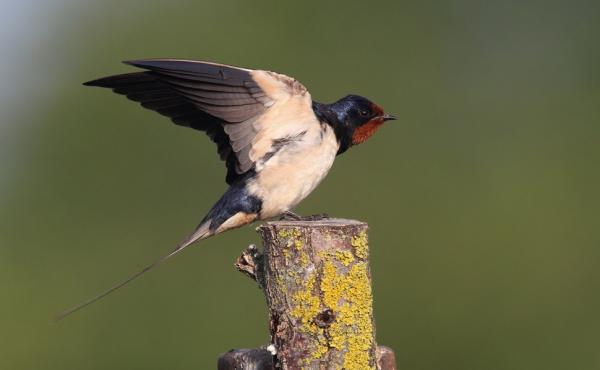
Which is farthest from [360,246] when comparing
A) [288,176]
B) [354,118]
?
[354,118]

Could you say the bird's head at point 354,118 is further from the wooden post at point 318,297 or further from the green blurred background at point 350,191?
the green blurred background at point 350,191

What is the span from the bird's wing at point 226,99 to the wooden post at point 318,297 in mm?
865

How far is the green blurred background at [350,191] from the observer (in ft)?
22.9

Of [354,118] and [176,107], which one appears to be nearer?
[176,107]

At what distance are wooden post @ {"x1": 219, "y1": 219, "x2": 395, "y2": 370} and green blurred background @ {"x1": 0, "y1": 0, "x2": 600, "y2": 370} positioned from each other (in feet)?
11.2

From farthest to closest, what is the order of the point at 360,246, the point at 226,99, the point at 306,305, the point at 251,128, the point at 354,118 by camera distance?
the point at 354,118 < the point at 251,128 < the point at 226,99 < the point at 360,246 < the point at 306,305

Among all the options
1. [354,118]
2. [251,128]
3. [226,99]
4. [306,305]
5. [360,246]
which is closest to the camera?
[306,305]

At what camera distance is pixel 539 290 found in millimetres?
7371

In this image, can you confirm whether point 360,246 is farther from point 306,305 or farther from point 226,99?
point 226,99

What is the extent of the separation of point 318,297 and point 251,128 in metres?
1.18

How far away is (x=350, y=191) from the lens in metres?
7.66

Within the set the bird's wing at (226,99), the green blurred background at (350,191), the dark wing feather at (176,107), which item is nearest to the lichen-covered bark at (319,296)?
the bird's wing at (226,99)

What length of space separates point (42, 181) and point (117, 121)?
691mm

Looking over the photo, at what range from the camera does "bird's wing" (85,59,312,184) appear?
3992 mm
